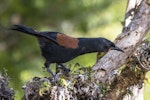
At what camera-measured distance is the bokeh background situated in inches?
416

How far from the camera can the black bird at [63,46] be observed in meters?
4.36

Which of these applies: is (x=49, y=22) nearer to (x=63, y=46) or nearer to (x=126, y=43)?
(x=126, y=43)

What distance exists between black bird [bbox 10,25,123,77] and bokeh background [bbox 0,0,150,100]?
577 cm

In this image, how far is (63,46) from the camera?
4410 millimetres

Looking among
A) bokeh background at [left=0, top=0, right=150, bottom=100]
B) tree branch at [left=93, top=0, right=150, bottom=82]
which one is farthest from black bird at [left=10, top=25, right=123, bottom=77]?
bokeh background at [left=0, top=0, right=150, bottom=100]

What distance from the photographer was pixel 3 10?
1189 cm

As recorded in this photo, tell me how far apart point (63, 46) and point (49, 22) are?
7.07 meters

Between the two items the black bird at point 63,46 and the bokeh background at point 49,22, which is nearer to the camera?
the black bird at point 63,46

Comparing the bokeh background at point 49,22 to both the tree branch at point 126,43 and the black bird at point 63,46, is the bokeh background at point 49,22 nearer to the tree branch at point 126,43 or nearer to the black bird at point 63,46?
the tree branch at point 126,43

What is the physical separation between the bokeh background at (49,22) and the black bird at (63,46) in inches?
227

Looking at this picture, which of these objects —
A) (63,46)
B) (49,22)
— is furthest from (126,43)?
(49,22)

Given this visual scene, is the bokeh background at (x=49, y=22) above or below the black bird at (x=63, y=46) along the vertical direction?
above

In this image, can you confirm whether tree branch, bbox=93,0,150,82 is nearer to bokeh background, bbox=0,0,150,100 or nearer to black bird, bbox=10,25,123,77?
black bird, bbox=10,25,123,77

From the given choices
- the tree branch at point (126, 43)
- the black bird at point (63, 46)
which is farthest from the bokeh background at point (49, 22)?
the black bird at point (63, 46)
